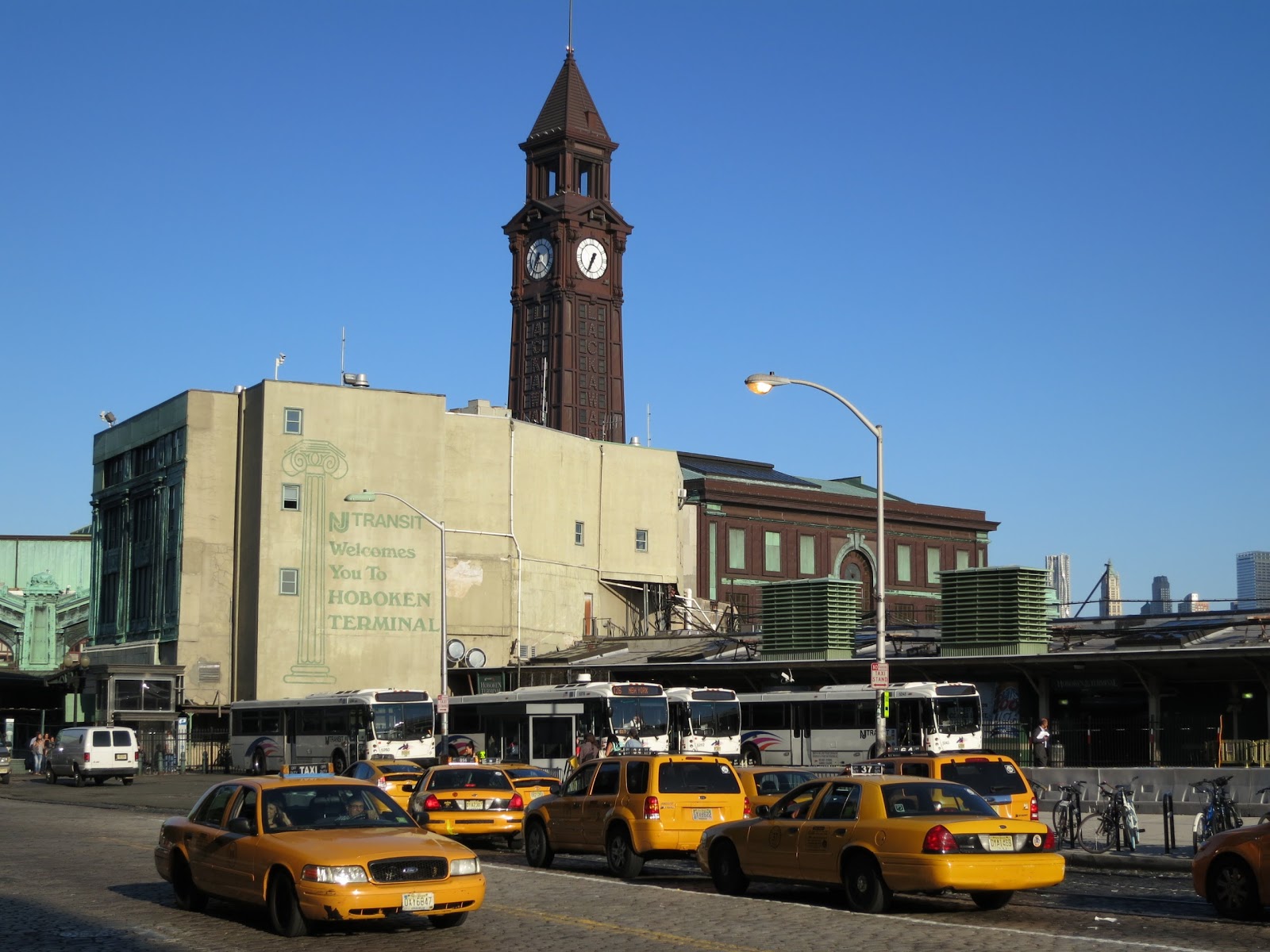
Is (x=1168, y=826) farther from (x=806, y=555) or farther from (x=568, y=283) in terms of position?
(x=568, y=283)

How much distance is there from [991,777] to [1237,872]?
602 cm

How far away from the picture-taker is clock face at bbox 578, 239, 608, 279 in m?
122

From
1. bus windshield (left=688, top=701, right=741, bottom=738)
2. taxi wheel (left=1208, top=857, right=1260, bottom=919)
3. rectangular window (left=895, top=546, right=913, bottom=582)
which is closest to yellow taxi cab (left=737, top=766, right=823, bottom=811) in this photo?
taxi wheel (left=1208, top=857, right=1260, bottom=919)

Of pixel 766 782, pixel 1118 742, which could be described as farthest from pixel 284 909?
pixel 1118 742

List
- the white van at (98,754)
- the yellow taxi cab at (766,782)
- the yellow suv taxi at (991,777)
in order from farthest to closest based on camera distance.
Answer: the white van at (98,754)
the yellow taxi cab at (766,782)
the yellow suv taxi at (991,777)

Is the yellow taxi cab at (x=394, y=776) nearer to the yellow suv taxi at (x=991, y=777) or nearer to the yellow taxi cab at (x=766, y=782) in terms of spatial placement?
the yellow taxi cab at (x=766, y=782)

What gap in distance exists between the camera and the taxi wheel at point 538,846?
2402 centimetres

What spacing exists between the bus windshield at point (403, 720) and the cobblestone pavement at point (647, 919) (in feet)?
90.4

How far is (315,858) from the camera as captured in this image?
607 inches

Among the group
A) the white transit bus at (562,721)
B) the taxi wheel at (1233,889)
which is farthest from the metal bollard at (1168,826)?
the white transit bus at (562,721)

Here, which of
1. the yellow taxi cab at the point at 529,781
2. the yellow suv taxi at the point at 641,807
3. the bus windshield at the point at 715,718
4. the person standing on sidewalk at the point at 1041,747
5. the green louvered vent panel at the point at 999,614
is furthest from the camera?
the green louvered vent panel at the point at 999,614

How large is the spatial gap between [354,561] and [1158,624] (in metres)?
37.5

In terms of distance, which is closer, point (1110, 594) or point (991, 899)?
point (991, 899)

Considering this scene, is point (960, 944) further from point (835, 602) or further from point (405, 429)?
point (405, 429)
